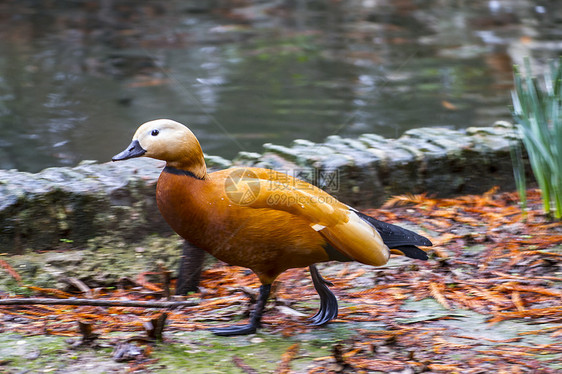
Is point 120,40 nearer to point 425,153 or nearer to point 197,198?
point 425,153

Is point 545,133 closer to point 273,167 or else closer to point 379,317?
point 379,317

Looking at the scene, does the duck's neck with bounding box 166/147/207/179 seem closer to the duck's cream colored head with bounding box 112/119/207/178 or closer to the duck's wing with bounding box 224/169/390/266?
the duck's cream colored head with bounding box 112/119/207/178

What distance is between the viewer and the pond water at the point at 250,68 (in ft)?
20.9

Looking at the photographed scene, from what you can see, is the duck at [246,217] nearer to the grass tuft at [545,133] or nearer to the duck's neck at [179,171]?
the duck's neck at [179,171]

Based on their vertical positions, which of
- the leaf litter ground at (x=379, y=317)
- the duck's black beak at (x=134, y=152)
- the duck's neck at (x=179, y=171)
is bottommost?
the leaf litter ground at (x=379, y=317)

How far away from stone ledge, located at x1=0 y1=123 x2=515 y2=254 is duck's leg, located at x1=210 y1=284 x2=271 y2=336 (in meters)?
1.15

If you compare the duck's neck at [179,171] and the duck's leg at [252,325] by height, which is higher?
the duck's neck at [179,171]

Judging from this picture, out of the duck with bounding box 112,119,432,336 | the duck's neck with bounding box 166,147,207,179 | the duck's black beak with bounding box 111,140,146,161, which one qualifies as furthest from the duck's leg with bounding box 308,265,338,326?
the duck's black beak with bounding box 111,140,146,161

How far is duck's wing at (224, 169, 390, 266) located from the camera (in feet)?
8.48

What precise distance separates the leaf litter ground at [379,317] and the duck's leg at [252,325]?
32mm

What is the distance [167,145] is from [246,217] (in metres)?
0.43

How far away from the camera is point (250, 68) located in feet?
29.2

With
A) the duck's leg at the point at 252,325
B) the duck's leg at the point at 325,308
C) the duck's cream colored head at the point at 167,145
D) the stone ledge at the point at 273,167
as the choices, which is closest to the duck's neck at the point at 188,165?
the duck's cream colored head at the point at 167,145

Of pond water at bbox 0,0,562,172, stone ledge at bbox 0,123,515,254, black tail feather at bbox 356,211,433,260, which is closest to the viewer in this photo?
black tail feather at bbox 356,211,433,260
